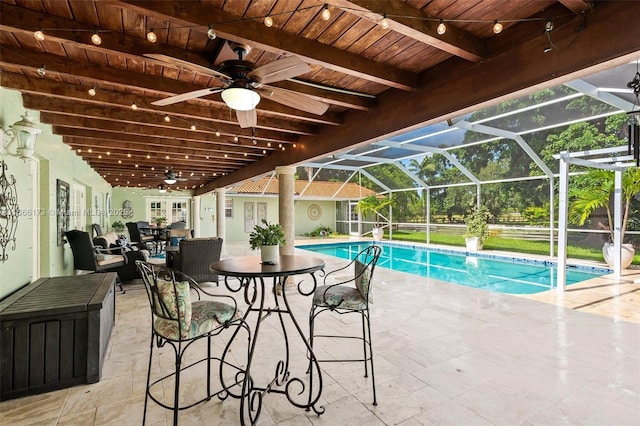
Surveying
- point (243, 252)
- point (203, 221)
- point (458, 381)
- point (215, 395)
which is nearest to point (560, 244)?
point (458, 381)

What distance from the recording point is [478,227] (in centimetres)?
1080

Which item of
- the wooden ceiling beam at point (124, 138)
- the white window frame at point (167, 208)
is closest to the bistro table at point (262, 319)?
the wooden ceiling beam at point (124, 138)

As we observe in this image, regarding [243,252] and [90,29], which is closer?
[90,29]

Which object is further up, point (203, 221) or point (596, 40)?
point (596, 40)

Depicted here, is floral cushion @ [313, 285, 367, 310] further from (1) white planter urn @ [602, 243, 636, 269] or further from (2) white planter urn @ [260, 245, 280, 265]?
(1) white planter urn @ [602, 243, 636, 269]

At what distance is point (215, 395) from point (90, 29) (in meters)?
2.69

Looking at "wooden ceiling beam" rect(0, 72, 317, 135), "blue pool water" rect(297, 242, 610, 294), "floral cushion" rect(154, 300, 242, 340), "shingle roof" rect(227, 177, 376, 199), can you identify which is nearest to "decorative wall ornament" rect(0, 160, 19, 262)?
"wooden ceiling beam" rect(0, 72, 317, 135)

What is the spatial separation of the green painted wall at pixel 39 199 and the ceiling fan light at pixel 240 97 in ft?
7.25

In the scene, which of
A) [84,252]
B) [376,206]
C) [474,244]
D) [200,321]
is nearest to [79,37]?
[200,321]

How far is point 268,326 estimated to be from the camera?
3754 mm

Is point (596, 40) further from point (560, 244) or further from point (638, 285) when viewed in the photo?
point (638, 285)

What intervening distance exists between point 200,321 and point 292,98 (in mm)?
1861

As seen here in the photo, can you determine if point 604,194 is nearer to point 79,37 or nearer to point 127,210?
point 79,37

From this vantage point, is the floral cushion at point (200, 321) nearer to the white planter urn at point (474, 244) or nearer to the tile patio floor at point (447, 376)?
the tile patio floor at point (447, 376)
